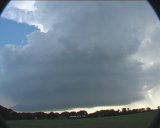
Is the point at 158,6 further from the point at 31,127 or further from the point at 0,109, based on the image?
the point at 31,127

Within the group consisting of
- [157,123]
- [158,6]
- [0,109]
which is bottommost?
[157,123]

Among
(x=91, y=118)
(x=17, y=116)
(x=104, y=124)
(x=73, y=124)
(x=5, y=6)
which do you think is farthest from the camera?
(x=104, y=124)

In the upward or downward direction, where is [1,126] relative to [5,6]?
downward

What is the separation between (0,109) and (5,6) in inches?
107

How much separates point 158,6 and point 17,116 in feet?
21.6

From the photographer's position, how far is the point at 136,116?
16.2 meters

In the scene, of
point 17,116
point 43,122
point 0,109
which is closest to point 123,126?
point 43,122

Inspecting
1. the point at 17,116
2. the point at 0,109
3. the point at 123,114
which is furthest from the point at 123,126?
the point at 0,109

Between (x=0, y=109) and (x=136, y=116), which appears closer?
(x=0, y=109)

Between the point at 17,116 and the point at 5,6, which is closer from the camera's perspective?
the point at 5,6

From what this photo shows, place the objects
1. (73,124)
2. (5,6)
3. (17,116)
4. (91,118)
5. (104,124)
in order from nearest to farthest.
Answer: (5,6)
(17,116)
(91,118)
(73,124)
(104,124)

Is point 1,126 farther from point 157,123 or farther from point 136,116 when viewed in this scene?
point 136,116

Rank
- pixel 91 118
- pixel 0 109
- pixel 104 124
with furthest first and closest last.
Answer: pixel 104 124 → pixel 91 118 → pixel 0 109

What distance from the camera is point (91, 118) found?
564 inches
